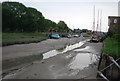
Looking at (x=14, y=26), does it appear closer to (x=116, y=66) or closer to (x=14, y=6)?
(x=14, y=6)

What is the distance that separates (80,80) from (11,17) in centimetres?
5466

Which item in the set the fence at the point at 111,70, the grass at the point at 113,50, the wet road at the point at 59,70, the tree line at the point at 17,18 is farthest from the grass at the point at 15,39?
the fence at the point at 111,70

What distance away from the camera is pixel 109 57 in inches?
330

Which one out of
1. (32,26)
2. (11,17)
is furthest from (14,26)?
(32,26)

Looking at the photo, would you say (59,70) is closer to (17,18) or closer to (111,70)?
(111,70)

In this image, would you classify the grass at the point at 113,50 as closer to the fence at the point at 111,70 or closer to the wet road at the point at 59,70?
the fence at the point at 111,70

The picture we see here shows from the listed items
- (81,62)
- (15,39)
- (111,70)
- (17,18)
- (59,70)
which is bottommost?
(81,62)

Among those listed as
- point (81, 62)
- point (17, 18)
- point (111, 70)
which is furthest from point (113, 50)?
point (17, 18)

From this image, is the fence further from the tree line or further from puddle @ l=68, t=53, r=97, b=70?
the tree line

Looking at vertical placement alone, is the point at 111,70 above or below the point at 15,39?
above

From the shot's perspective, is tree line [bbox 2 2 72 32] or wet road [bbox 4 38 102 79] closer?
wet road [bbox 4 38 102 79]

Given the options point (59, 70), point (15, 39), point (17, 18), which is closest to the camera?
point (59, 70)

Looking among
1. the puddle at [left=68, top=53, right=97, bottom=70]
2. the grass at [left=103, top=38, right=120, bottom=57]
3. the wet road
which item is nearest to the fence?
the grass at [left=103, top=38, right=120, bottom=57]

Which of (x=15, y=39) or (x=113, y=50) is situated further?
(x=15, y=39)
